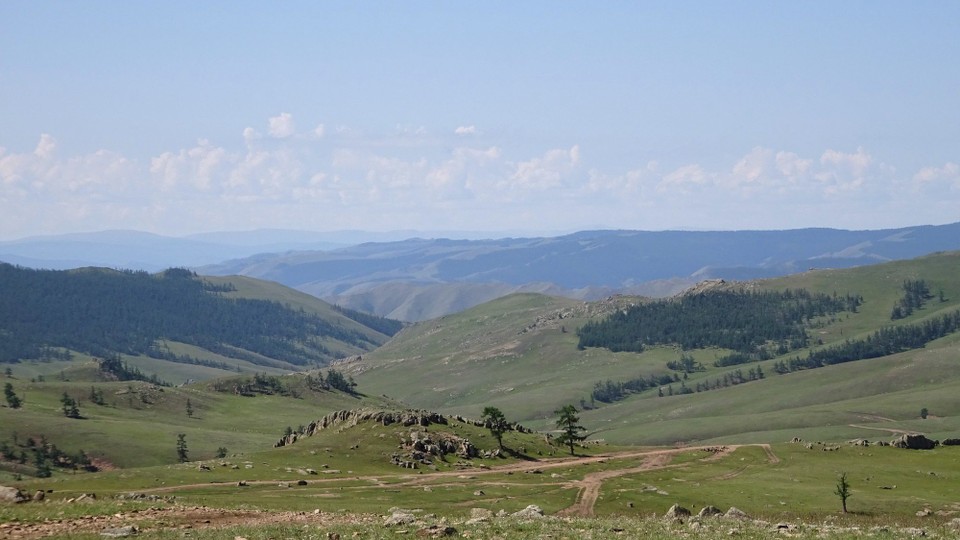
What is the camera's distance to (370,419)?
128 m

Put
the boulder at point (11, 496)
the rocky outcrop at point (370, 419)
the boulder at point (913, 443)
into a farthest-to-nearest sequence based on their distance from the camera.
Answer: the rocky outcrop at point (370, 419), the boulder at point (913, 443), the boulder at point (11, 496)

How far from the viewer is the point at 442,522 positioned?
147 feet

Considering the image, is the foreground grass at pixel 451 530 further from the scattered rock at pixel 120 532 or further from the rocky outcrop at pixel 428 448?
the rocky outcrop at pixel 428 448

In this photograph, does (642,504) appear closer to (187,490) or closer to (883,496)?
(883,496)

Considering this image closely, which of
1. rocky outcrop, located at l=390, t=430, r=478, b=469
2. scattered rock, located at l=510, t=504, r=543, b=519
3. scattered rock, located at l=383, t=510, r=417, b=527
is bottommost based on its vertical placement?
rocky outcrop, located at l=390, t=430, r=478, b=469

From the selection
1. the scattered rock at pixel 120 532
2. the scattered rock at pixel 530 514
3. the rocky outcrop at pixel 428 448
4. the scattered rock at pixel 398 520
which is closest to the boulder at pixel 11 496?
the scattered rock at pixel 120 532

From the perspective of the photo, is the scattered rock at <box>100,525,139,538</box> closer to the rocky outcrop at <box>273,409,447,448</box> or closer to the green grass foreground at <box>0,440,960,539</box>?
the green grass foreground at <box>0,440,960,539</box>

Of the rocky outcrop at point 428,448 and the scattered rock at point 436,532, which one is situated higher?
the scattered rock at point 436,532

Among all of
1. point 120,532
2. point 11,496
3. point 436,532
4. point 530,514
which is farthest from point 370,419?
point 436,532

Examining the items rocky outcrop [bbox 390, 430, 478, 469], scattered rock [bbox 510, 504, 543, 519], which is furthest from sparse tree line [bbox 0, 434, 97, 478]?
scattered rock [bbox 510, 504, 543, 519]

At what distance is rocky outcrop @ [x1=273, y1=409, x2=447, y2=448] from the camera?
12506 centimetres

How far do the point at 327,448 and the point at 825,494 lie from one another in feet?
197

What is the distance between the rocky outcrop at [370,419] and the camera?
125m

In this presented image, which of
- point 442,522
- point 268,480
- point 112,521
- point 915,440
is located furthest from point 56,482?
point 915,440
